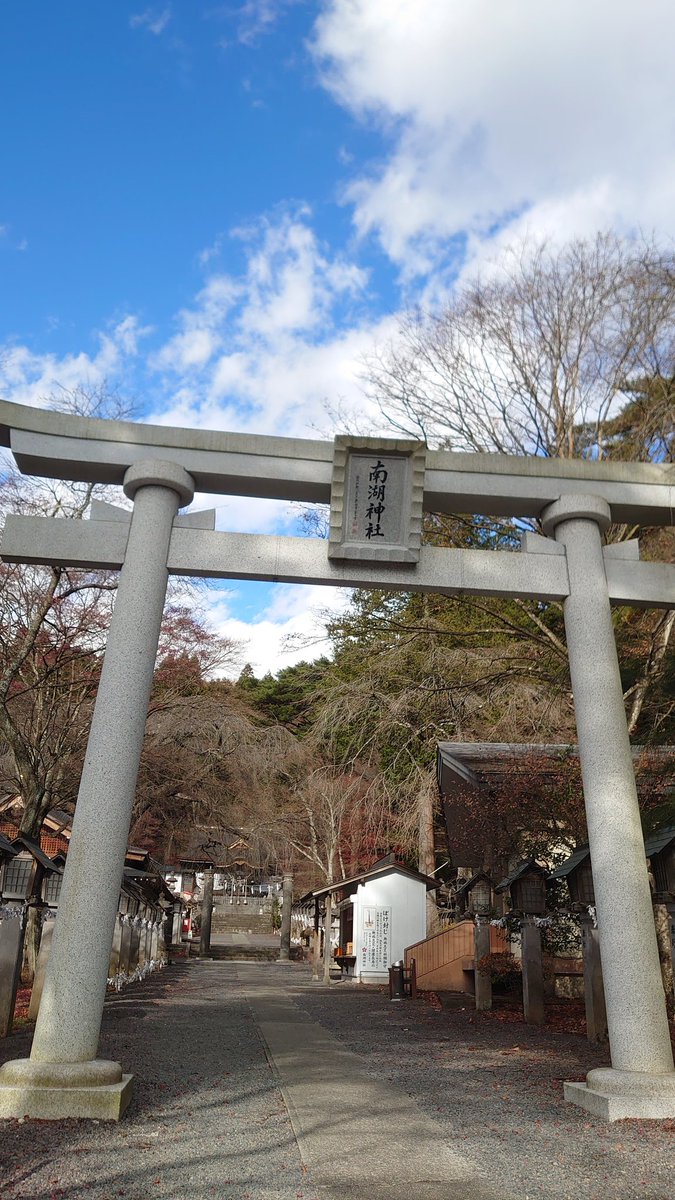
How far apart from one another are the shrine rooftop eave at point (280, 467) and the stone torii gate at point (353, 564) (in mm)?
15

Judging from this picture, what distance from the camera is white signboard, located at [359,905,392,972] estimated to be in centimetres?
2292

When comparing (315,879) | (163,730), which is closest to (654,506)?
(163,730)

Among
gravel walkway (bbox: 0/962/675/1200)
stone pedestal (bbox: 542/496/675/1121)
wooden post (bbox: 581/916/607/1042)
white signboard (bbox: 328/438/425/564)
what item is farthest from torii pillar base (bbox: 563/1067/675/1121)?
white signboard (bbox: 328/438/425/564)

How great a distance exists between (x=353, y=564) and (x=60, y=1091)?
4.57m

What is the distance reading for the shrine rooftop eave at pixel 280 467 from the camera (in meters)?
7.36

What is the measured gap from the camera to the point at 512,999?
1445 centimetres

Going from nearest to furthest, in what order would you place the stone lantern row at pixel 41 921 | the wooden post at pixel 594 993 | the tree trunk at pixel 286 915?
the stone lantern row at pixel 41 921 < the wooden post at pixel 594 993 < the tree trunk at pixel 286 915

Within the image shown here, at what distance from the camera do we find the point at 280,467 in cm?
762

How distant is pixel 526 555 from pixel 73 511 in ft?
33.2

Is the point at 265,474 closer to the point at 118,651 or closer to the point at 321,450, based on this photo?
the point at 321,450

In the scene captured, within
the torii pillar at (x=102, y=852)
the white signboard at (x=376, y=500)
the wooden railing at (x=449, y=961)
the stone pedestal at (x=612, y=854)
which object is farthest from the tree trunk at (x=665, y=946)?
the torii pillar at (x=102, y=852)

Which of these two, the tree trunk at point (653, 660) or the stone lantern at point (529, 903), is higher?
the tree trunk at point (653, 660)

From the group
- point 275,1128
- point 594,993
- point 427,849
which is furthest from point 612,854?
point 427,849

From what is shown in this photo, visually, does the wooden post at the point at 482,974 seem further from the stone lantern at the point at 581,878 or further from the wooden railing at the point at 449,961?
the wooden railing at the point at 449,961
